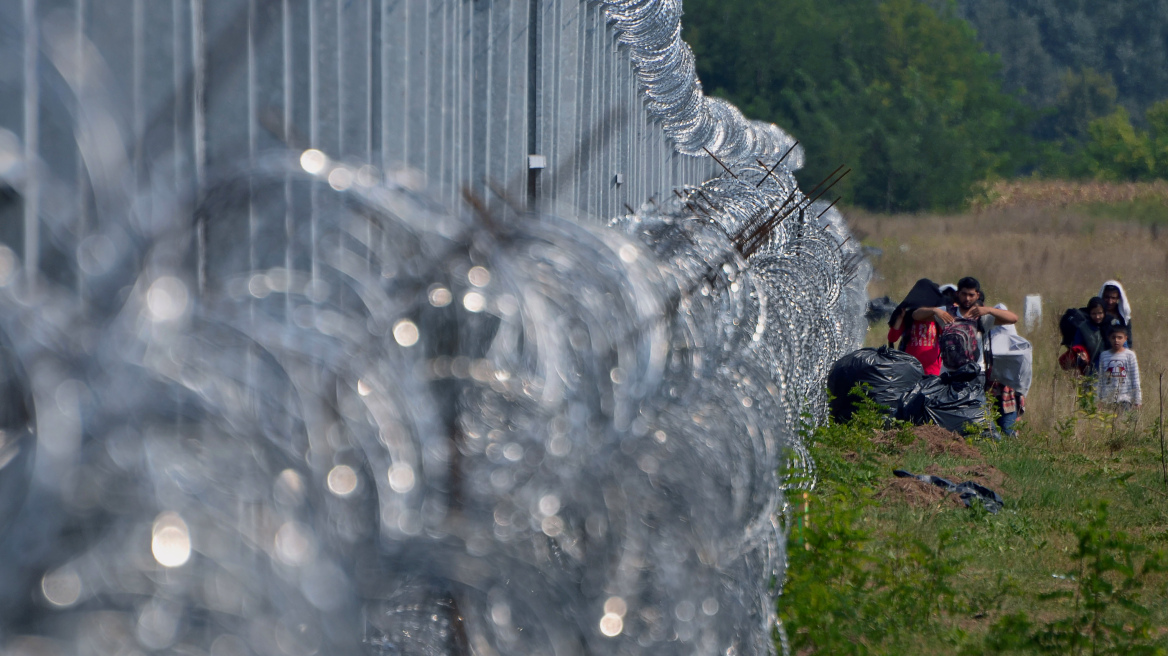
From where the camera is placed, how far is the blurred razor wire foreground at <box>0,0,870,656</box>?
39.6 inches

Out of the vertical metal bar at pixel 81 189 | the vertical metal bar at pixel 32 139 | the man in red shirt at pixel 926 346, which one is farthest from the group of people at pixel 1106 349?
the vertical metal bar at pixel 32 139

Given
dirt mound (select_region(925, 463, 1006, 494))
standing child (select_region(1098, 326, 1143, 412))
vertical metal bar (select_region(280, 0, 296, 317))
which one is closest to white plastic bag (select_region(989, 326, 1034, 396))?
standing child (select_region(1098, 326, 1143, 412))

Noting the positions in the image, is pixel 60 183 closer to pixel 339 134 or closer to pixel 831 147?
pixel 339 134

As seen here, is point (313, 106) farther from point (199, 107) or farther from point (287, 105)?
point (199, 107)

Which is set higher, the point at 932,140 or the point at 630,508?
the point at 932,140

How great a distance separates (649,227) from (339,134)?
167cm

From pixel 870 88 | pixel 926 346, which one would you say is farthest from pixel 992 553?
pixel 870 88

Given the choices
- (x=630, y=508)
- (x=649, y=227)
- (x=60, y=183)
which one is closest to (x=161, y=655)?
(x=630, y=508)

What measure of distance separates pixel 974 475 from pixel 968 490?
806 mm

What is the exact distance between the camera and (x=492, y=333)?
273 centimetres

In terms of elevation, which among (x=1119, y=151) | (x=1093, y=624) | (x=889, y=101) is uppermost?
(x=889, y=101)

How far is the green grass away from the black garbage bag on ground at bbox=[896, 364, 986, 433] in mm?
293

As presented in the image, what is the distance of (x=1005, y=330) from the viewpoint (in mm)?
10633

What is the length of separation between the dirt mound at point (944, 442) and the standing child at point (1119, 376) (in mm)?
2192
